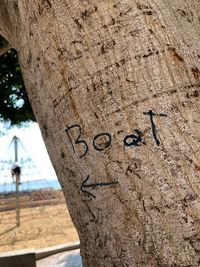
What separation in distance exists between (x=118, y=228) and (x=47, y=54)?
71 centimetres

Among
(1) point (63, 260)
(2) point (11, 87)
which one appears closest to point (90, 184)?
(1) point (63, 260)

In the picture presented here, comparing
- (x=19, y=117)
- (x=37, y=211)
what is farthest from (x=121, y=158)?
(x=37, y=211)

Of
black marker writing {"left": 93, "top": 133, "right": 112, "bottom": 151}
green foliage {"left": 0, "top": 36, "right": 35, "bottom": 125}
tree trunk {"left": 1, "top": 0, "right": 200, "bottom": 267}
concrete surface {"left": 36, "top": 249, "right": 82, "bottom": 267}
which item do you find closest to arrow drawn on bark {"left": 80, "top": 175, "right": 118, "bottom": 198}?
tree trunk {"left": 1, "top": 0, "right": 200, "bottom": 267}

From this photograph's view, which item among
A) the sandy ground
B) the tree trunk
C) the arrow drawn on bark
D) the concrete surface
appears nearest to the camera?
the tree trunk

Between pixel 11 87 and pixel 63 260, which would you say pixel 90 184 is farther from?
pixel 11 87

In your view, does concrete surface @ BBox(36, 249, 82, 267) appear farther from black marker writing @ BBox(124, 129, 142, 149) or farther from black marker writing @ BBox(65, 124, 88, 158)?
black marker writing @ BBox(124, 129, 142, 149)

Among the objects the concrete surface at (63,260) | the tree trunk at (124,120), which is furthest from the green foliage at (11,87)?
the tree trunk at (124,120)

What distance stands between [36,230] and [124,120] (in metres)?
10.5

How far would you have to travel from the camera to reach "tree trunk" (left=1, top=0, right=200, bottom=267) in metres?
1.37

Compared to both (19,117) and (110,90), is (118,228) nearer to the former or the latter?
(110,90)

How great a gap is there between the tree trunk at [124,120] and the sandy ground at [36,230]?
7.77m

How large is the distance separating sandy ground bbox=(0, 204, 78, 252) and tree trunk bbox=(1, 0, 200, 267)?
7.77 meters

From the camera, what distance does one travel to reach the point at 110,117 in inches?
58.1

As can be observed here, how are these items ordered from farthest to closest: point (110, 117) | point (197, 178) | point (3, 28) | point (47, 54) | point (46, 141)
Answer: point (3, 28), point (46, 141), point (47, 54), point (110, 117), point (197, 178)
